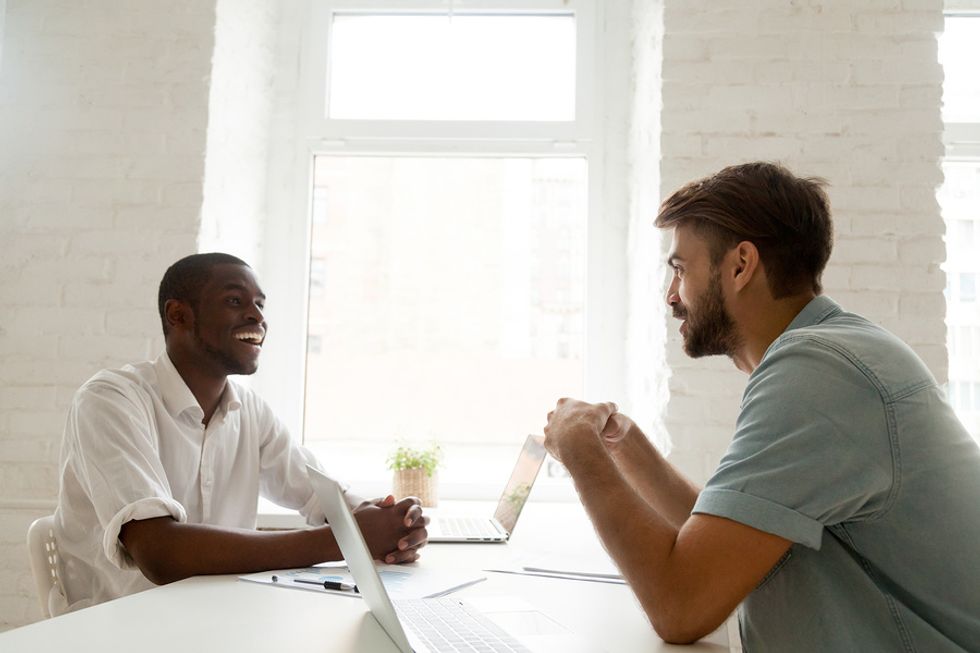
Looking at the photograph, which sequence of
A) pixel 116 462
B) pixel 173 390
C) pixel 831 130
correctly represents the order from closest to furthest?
pixel 116 462 < pixel 173 390 < pixel 831 130

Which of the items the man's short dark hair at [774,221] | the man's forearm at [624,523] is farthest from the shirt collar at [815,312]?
the man's forearm at [624,523]

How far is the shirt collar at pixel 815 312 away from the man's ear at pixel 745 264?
0.10 metres

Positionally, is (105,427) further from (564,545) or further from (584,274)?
(584,274)

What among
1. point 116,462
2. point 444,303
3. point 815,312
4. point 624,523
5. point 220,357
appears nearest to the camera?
point 624,523

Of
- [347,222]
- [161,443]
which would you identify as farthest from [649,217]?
[161,443]

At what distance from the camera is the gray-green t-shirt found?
3.15 ft

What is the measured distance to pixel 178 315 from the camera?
75.3 inches

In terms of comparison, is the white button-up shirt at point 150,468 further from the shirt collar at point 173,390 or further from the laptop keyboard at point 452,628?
the laptop keyboard at point 452,628

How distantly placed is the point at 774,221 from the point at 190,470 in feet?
4.21

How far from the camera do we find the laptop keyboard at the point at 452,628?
920mm

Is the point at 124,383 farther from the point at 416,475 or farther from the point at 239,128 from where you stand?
the point at 239,128

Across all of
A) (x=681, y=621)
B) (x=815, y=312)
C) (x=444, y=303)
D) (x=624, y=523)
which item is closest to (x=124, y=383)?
(x=624, y=523)

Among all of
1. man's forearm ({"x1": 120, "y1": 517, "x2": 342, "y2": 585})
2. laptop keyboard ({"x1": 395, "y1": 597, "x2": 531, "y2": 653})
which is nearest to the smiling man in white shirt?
man's forearm ({"x1": 120, "y1": 517, "x2": 342, "y2": 585})

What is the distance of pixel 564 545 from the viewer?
1.77 meters
